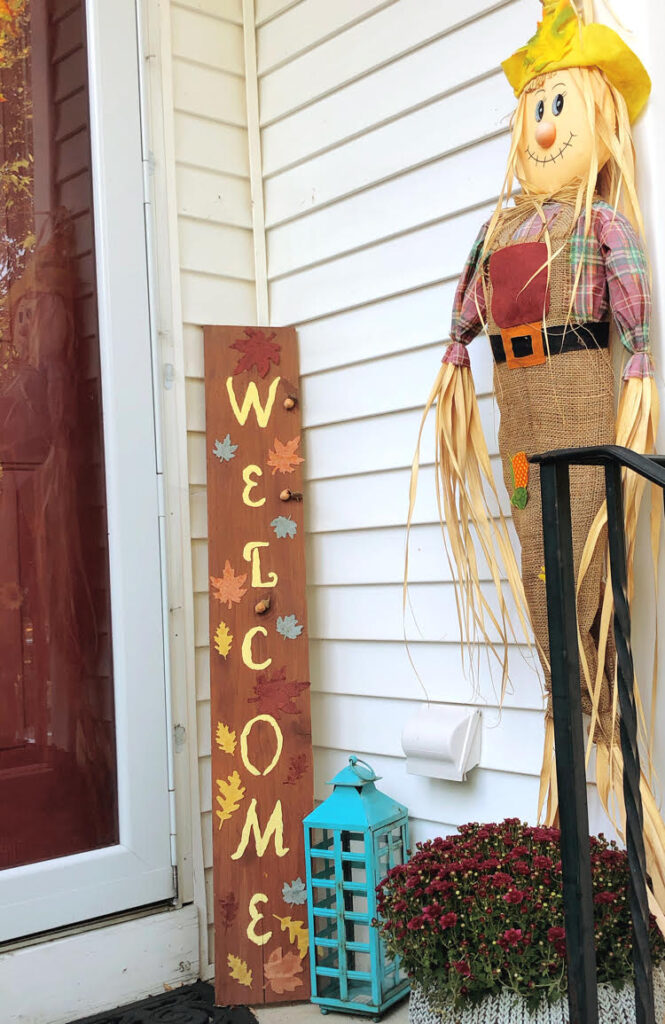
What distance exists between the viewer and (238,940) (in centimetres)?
201

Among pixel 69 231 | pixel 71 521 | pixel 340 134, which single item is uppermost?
pixel 340 134

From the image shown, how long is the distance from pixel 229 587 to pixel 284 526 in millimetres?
193

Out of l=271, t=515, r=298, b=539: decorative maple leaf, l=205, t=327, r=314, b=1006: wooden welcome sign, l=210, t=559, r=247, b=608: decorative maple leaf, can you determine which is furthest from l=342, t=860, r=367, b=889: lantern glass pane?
l=271, t=515, r=298, b=539: decorative maple leaf

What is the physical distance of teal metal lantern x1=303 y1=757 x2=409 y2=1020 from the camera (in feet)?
6.13

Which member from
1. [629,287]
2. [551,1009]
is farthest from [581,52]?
[551,1009]

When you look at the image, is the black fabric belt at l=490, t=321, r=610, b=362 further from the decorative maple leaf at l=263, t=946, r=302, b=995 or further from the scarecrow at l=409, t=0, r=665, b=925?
the decorative maple leaf at l=263, t=946, r=302, b=995

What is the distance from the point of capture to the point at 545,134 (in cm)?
161

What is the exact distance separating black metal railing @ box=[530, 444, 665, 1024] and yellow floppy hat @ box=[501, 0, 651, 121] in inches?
31.8

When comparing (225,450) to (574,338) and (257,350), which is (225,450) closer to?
(257,350)

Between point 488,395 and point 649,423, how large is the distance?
42 centimetres

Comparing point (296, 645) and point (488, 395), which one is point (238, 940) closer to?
point (296, 645)

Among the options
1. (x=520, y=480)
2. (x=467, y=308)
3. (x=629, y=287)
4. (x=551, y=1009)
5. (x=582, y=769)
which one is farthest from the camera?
(x=467, y=308)

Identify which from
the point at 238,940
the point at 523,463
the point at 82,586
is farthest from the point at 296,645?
the point at 523,463

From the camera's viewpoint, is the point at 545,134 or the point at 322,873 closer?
the point at 545,134
